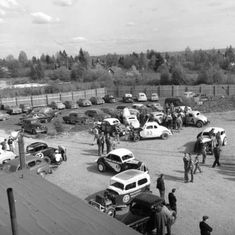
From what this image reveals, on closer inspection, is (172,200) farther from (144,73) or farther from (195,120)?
(144,73)

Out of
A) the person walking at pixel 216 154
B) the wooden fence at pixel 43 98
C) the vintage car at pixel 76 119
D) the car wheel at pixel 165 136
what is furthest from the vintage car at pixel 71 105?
the person walking at pixel 216 154

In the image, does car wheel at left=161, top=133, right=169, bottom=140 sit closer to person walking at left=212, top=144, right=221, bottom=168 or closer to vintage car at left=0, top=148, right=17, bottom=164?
person walking at left=212, top=144, right=221, bottom=168

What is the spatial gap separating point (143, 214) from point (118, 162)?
6.42 meters

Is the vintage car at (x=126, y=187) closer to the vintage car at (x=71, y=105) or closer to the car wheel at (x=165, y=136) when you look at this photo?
the car wheel at (x=165, y=136)

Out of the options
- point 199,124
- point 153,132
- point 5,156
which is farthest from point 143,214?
point 199,124

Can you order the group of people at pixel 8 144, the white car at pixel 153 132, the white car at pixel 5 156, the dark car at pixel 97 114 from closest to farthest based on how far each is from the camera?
the white car at pixel 5 156 → the group of people at pixel 8 144 → the white car at pixel 153 132 → the dark car at pixel 97 114

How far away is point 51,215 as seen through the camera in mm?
9094

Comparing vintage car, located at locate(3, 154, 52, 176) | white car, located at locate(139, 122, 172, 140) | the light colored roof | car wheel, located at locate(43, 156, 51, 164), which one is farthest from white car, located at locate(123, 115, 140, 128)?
the light colored roof

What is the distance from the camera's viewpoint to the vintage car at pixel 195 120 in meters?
30.0

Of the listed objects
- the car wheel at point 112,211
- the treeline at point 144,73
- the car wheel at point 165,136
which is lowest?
the car wheel at point 112,211

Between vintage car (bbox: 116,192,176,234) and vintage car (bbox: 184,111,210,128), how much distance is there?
721 inches

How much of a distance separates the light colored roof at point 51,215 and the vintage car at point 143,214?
3.03 meters

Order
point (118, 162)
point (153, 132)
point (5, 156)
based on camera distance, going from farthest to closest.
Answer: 1. point (153, 132)
2. point (5, 156)
3. point (118, 162)

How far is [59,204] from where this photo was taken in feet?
31.9
